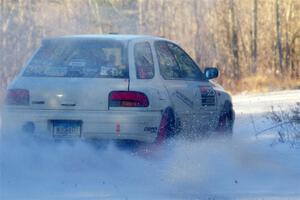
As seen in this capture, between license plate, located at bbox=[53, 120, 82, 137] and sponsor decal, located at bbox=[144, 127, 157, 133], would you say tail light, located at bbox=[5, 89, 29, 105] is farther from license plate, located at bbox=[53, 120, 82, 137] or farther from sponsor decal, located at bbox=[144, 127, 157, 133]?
sponsor decal, located at bbox=[144, 127, 157, 133]

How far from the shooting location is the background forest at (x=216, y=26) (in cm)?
4106

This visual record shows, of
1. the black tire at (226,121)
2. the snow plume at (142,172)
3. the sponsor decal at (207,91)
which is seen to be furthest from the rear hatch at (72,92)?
the black tire at (226,121)

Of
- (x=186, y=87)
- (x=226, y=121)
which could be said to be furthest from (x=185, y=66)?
(x=226, y=121)

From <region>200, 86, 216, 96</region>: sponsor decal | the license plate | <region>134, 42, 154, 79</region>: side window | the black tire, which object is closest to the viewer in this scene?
the license plate

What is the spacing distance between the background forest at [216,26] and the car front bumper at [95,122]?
2799cm

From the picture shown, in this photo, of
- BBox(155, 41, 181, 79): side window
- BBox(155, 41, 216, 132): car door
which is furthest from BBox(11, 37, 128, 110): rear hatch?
BBox(155, 41, 216, 132): car door

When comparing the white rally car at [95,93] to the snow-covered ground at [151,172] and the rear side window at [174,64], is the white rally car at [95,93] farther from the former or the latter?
the snow-covered ground at [151,172]

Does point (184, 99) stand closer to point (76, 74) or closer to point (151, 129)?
point (151, 129)

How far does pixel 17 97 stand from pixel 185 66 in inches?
101

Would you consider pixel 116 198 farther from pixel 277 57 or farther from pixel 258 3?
pixel 258 3

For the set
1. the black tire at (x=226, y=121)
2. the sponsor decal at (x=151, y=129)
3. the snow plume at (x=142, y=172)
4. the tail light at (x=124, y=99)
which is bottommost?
the black tire at (x=226, y=121)

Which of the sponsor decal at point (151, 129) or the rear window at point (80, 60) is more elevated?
the rear window at point (80, 60)

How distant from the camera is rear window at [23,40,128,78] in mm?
11016

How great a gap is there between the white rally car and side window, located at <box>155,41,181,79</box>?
1.1 inches
